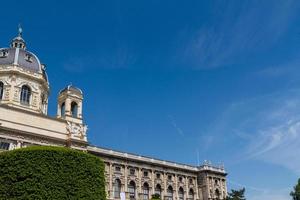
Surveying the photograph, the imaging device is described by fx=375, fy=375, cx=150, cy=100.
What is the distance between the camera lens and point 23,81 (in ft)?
202

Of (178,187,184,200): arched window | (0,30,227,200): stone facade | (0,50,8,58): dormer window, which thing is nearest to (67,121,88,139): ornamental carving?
(0,30,227,200): stone facade

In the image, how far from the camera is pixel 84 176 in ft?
104

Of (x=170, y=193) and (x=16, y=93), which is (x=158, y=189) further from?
(x=16, y=93)

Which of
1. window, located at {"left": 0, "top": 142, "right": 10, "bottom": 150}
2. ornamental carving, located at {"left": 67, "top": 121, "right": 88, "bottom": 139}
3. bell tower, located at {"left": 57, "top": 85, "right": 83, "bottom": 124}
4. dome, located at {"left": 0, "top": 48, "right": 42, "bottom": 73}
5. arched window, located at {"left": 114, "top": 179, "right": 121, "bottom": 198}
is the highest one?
dome, located at {"left": 0, "top": 48, "right": 42, "bottom": 73}

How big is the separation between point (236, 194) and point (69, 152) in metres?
41.9

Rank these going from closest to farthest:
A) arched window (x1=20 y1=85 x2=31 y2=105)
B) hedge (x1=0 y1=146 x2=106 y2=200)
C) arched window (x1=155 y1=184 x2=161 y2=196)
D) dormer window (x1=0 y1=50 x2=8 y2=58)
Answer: hedge (x1=0 y1=146 x2=106 y2=200) < arched window (x1=20 y1=85 x2=31 y2=105) < dormer window (x1=0 y1=50 x2=8 y2=58) < arched window (x1=155 y1=184 x2=161 y2=196)

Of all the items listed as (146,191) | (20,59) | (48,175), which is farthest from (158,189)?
(48,175)

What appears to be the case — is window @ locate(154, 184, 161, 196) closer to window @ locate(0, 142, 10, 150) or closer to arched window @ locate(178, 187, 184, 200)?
arched window @ locate(178, 187, 184, 200)

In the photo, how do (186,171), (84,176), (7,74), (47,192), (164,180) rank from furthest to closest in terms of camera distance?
(186,171)
(164,180)
(7,74)
(84,176)
(47,192)

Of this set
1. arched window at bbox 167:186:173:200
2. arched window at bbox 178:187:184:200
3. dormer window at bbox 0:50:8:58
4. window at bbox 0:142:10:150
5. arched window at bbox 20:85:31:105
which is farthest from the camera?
arched window at bbox 178:187:184:200

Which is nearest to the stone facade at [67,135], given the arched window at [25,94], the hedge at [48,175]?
the arched window at [25,94]

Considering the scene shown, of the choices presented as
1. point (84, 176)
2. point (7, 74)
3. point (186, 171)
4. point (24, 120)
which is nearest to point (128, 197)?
point (186, 171)

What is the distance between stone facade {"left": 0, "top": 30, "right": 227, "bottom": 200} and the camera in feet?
178

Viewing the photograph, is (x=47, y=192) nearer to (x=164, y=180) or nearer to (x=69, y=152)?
(x=69, y=152)
